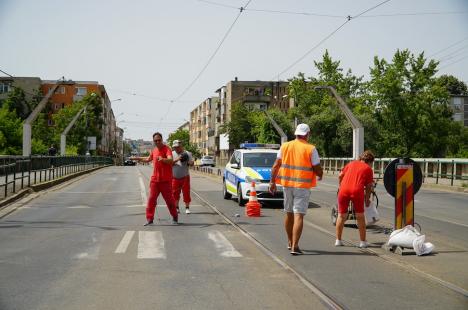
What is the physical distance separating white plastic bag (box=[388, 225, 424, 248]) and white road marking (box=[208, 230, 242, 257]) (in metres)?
Result: 2.28

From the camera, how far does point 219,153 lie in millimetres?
123312

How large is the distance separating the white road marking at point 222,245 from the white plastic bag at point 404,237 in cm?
228

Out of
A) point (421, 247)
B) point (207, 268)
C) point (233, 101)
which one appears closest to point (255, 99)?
point (233, 101)

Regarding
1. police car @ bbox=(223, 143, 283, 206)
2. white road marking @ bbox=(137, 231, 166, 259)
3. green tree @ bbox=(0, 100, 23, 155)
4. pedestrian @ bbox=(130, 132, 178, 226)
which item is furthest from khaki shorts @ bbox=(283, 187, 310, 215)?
green tree @ bbox=(0, 100, 23, 155)

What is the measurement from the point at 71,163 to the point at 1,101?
65.8m

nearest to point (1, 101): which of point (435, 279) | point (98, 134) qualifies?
point (98, 134)

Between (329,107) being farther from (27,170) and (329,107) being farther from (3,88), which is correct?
(3,88)

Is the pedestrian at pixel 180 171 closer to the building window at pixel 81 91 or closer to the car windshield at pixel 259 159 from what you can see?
the car windshield at pixel 259 159

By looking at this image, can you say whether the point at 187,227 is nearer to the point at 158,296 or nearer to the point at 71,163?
the point at 158,296

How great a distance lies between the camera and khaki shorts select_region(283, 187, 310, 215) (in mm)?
7934

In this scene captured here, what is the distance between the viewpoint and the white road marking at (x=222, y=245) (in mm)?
8014

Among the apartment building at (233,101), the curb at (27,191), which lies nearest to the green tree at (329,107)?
the apartment building at (233,101)

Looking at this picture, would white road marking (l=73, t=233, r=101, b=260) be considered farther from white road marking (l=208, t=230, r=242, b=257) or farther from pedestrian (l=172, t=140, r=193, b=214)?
pedestrian (l=172, t=140, r=193, b=214)

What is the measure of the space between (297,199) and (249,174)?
777cm
